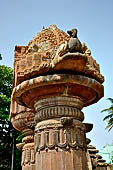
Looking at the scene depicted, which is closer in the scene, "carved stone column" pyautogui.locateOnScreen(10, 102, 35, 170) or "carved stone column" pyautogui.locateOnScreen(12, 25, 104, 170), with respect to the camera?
"carved stone column" pyautogui.locateOnScreen(12, 25, 104, 170)

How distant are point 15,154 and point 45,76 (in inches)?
514

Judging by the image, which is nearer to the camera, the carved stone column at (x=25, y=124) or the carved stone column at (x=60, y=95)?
the carved stone column at (x=60, y=95)

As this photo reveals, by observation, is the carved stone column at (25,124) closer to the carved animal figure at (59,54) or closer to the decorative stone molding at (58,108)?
the decorative stone molding at (58,108)

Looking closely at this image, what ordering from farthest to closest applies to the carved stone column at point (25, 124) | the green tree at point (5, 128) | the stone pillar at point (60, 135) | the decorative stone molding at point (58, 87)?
the green tree at point (5, 128)
the carved stone column at point (25, 124)
the decorative stone molding at point (58, 87)
the stone pillar at point (60, 135)

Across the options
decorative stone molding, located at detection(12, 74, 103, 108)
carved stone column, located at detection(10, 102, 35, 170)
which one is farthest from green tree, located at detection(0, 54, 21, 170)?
decorative stone molding, located at detection(12, 74, 103, 108)

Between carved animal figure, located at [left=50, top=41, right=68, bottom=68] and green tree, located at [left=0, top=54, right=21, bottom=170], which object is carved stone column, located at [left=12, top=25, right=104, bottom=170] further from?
green tree, located at [left=0, top=54, right=21, bottom=170]

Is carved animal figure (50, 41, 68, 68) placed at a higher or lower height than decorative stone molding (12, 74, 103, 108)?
higher

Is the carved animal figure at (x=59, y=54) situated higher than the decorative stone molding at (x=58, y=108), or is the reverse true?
the carved animal figure at (x=59, y=54)

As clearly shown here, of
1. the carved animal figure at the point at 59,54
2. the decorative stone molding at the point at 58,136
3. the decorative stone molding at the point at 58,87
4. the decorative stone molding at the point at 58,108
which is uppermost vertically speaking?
the carved animal figure at the point at 59,54

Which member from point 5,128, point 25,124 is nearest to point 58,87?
point 25,124

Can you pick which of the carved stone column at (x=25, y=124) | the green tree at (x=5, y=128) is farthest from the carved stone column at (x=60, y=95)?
the green tree at (x=5, y=128)

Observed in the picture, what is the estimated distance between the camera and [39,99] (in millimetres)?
4242

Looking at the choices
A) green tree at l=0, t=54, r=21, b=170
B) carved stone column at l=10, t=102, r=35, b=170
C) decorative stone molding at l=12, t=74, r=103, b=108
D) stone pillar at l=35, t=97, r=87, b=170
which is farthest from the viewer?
green tree at l=0, t=54, r=21, b=170

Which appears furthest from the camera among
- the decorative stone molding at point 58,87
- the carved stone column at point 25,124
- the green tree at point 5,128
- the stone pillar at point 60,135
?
the green tree at point 5,128
